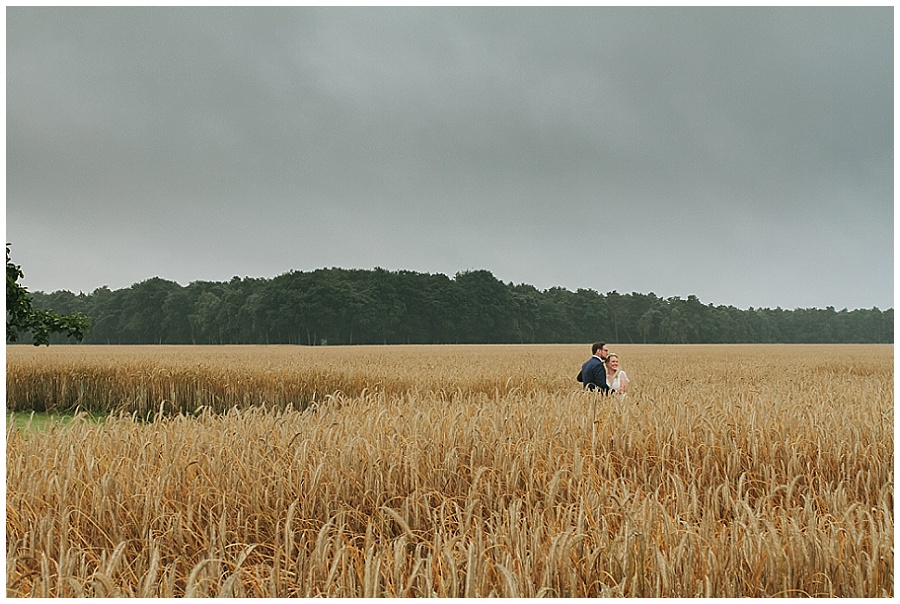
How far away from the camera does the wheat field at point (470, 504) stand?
2.61m

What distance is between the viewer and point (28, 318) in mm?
12578

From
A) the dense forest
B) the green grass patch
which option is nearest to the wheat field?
the green grass patch

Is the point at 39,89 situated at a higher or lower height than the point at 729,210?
higher

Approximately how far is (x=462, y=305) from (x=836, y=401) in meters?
56.8

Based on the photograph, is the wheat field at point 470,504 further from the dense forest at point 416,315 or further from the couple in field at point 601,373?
the dense forest at point 416,315

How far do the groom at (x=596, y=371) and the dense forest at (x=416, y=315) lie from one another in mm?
43151

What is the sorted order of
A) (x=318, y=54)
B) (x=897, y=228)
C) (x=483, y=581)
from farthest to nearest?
(x=318, y=54)
(x=897, y=228)
(x=483, y=581)

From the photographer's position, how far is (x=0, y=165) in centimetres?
372

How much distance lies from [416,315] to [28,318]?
161 ft

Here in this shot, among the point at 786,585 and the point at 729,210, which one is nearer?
the point at 786,585

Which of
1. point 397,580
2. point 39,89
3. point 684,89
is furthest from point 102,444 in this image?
point 684,89

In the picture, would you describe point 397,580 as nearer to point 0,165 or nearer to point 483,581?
point 483,581

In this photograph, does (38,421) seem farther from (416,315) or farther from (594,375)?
(416,315)

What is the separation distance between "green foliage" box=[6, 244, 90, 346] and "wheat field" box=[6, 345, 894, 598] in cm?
837
